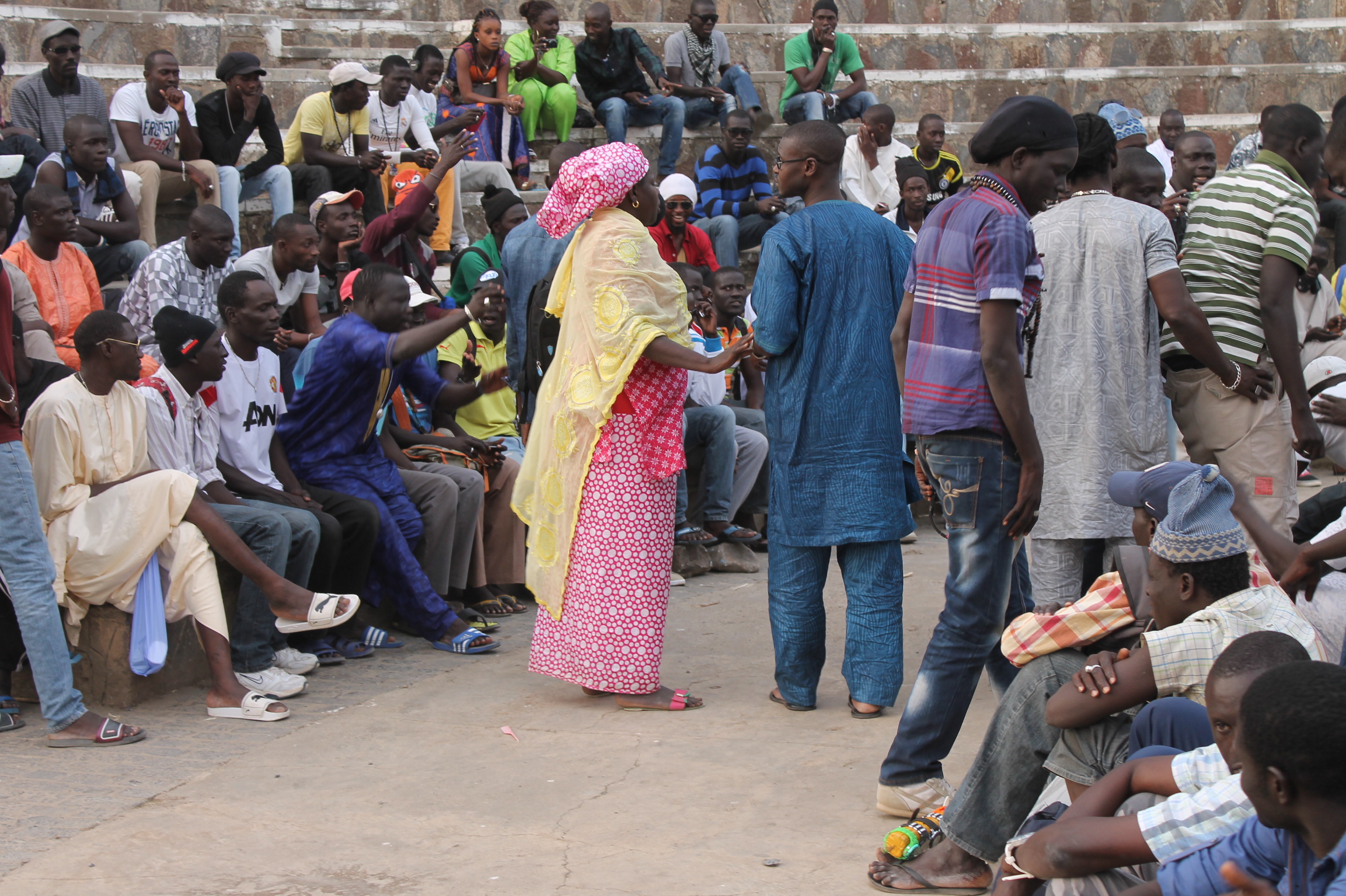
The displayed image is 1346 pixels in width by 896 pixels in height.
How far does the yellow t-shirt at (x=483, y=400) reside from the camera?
23.5 ft

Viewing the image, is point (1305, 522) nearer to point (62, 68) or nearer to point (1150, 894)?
point (1150, 894)

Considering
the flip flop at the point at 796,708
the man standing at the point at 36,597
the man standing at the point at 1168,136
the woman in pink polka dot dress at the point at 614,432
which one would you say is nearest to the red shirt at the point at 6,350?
the man standing at the point at 36,597

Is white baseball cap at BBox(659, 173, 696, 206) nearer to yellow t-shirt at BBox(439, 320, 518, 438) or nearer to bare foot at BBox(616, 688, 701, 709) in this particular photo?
yellow t-shirt at BBox(439, 320, 518, 438)

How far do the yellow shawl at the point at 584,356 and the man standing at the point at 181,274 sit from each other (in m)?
2.32

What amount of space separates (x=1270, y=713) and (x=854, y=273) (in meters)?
2.74

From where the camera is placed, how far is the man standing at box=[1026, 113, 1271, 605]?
4.18 meters

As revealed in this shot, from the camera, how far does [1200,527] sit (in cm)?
291

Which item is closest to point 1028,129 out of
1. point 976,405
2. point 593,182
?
point 976,405

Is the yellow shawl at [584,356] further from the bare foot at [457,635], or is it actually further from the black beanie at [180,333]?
the black beanie at [180,333]

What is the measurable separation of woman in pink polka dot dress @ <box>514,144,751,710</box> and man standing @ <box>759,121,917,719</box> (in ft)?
1.55

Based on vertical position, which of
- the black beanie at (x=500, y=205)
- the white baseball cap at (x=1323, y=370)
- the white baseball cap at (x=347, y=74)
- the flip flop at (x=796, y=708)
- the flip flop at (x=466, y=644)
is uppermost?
the white baseball cap at (x=347, y=74)

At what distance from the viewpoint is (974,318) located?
3.66 m

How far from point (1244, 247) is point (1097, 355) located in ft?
2.97

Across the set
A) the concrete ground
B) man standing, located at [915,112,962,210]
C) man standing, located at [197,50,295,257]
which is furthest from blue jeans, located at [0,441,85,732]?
man standing, located at [915,112,962,210]
